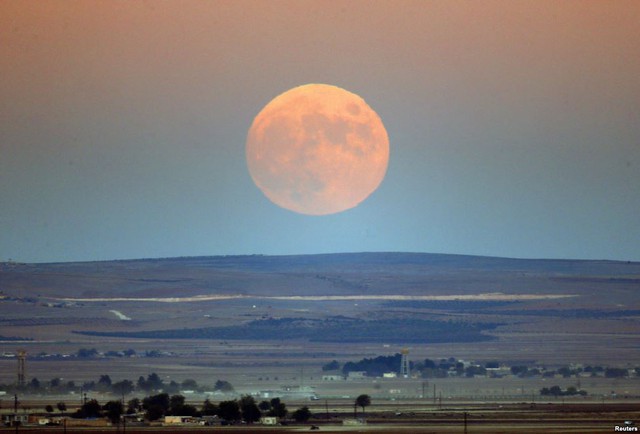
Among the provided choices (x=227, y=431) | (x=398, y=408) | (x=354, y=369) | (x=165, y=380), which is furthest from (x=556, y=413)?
(x=354, y=369)

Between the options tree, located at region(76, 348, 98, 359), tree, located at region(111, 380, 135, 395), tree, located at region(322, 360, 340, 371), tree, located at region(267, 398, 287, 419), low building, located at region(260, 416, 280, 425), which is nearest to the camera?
low building, located at region(260, 416, 280, 425)

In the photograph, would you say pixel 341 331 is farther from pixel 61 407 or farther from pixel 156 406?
pixel 156 406

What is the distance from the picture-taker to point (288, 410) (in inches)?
3324

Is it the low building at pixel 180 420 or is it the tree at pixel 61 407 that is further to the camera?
the tree at pixel 61 407

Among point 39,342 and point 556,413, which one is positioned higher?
point 39,342

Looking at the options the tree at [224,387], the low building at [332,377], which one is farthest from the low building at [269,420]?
the low building at [332,377]

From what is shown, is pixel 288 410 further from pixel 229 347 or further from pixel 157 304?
pixel 157 304

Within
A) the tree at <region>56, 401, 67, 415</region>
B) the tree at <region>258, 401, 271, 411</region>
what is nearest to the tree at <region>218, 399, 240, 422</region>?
the tree at <region>258, 401, 271, 411</region>

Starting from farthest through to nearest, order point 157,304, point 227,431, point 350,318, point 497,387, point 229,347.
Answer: point 157,304 < point 350,318 < point 229,347 < point 497,387 < point 227,431

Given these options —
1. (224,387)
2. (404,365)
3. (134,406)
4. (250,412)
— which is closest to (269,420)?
(250,412)

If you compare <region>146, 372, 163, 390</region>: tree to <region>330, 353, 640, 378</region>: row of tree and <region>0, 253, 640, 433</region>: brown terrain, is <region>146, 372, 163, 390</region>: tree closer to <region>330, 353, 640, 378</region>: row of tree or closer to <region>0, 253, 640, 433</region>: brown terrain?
<region>0, 253, 640, 433</region>: brown terrain

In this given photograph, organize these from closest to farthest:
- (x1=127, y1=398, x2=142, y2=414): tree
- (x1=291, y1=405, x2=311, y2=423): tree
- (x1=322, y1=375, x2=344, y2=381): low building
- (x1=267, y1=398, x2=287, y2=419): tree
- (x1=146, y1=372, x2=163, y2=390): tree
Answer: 1. (x1=291, y1=405, x2=311, y2=423): tree
2. (x1=267, y1=398, x2=287, y2=419): tree
3. (x1=127, y1=398, x2=142, y2=414): tree
4. (x1=146, y1=372, x2=163, y2=390): tree
5. (x1=322, y1=375, x2=344, y2=381): low building

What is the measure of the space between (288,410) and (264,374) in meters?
39.0

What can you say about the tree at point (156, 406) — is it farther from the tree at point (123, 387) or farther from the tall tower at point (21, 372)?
the tall tower at point (21, 372)
